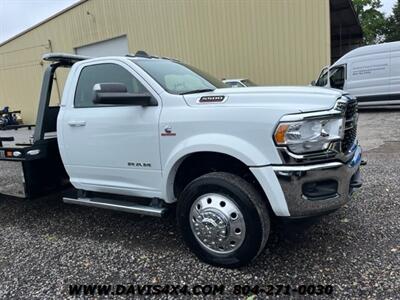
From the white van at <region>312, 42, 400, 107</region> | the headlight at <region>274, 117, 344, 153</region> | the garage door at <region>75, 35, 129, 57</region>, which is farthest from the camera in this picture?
the garage door at <region>75, 35, 129, 57</region>

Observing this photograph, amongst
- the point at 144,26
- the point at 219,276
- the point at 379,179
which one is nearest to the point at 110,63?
the point at 219,276

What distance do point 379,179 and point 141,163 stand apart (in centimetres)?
390

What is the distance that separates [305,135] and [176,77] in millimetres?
1624

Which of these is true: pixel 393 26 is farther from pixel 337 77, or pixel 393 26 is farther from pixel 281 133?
pixel 281 133

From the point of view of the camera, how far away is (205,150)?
10.3 feet

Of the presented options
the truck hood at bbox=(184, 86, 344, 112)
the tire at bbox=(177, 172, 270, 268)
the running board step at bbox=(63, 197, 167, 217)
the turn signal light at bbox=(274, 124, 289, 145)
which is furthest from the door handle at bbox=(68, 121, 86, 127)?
the turn signal light at bbox=(274, 124, 289, 145)

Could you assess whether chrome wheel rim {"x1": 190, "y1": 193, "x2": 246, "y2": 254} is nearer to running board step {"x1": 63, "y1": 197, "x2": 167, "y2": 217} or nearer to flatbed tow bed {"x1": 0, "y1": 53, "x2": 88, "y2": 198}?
running board step {"x1": 63, "y1": 197, "x2": 167, "y2": 217}

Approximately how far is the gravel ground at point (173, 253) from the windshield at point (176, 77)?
5.17 ft

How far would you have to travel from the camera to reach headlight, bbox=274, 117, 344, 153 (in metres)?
2.82

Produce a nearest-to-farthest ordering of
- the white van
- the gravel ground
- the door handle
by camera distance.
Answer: the gravel ground
the door handle
the white van

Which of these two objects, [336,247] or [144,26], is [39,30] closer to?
[144,26]

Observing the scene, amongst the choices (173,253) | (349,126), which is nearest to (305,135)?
(349,126)

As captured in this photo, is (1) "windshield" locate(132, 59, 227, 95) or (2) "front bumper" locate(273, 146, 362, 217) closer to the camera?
(2) "front bumper" locate(273, 146, 362, 217)

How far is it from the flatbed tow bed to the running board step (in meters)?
0.52
